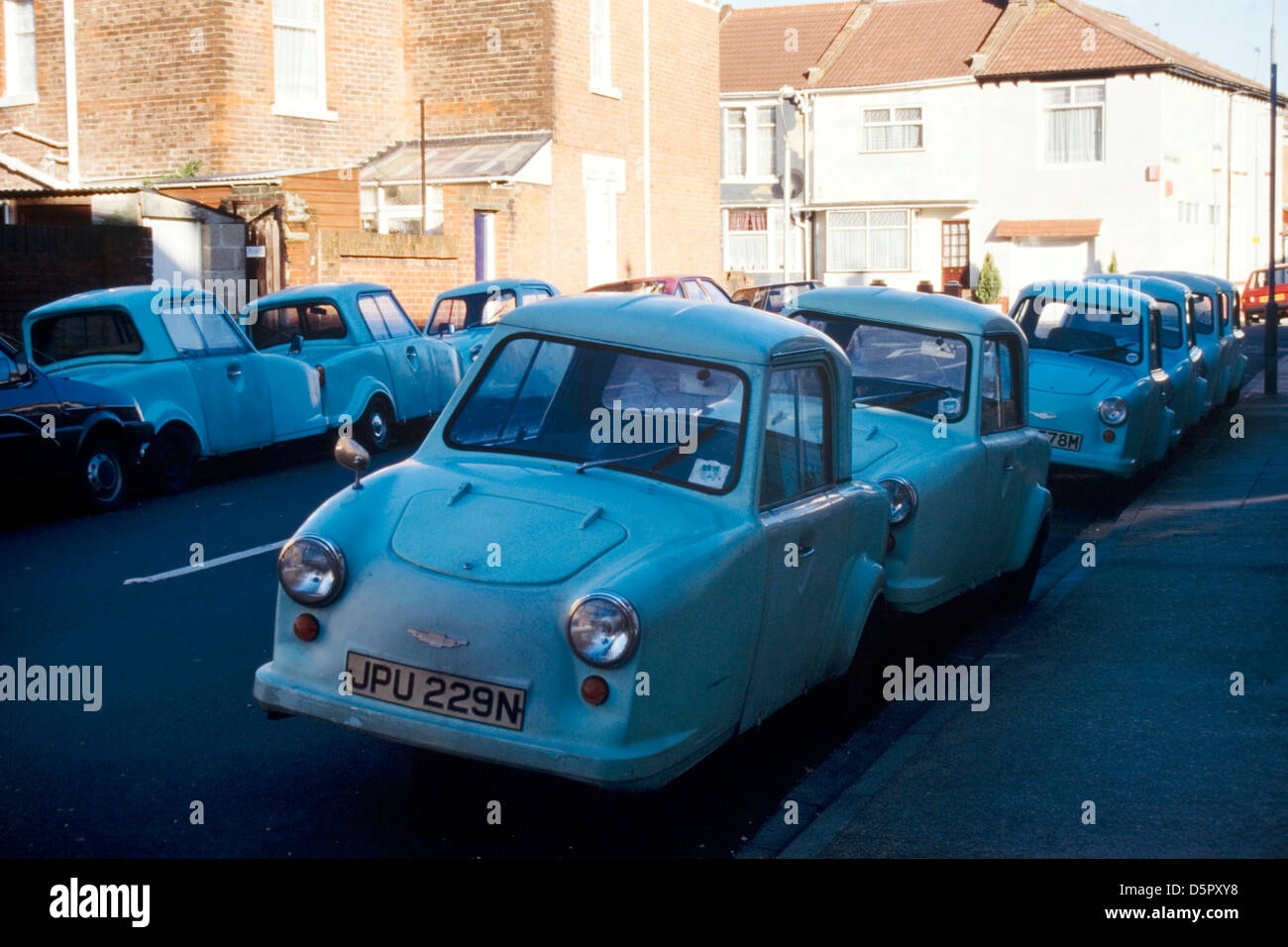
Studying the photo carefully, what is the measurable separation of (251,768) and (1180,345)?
1302 centimetres

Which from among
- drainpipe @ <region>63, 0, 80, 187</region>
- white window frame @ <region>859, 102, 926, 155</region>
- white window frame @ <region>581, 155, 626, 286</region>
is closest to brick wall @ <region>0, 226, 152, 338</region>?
drainpipe @ <region>63, 0, 80, 187</region>

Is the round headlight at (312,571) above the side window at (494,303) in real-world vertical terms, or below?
below

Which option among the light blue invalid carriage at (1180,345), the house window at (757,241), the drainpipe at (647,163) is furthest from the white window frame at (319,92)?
the house window at (757,241)

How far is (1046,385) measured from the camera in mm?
13461

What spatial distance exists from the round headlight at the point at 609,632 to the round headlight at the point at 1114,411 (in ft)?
30.3

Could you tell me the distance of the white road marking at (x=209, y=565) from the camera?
9.57 m

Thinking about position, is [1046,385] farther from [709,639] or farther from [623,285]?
[623,285]

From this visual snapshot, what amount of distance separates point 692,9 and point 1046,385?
24683mm

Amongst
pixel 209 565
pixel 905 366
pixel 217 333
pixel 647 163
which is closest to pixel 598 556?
pixel 905 366

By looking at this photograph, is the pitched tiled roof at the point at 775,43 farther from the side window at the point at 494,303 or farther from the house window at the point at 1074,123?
the side window at the point at 494,303

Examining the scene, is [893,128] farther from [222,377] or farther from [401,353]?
[222,377]

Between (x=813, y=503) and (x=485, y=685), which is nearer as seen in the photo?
(x=485, y=685)
